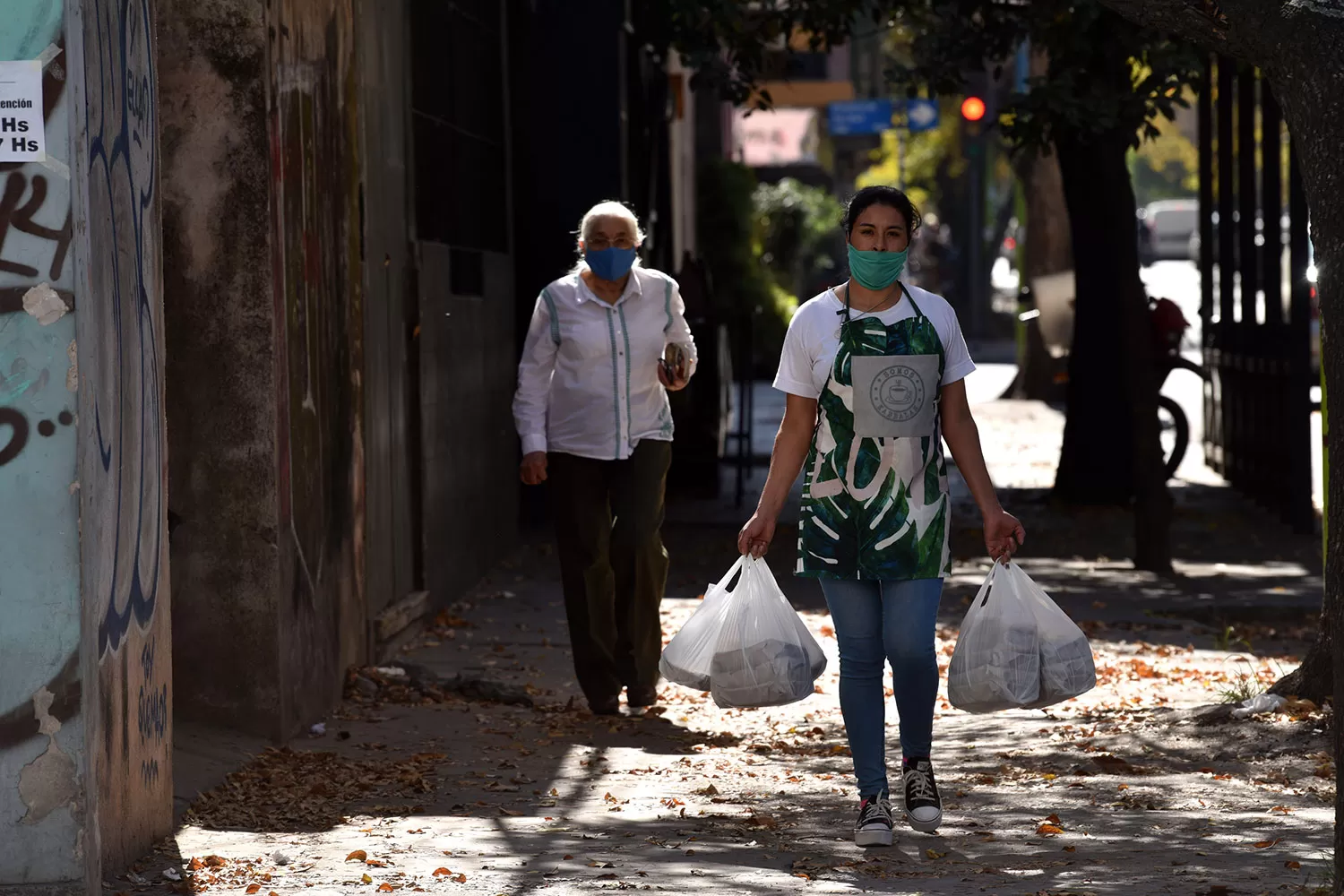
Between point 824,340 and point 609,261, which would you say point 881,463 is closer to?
point 824,340

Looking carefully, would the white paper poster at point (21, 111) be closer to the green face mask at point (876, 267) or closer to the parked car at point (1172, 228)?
the green face mask at point (876, 267)

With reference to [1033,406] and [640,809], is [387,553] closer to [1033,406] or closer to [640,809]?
[640,809]

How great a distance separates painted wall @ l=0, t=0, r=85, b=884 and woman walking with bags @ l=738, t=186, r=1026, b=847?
1837 mm

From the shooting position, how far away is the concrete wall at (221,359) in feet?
22.2

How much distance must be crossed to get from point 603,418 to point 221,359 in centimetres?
145

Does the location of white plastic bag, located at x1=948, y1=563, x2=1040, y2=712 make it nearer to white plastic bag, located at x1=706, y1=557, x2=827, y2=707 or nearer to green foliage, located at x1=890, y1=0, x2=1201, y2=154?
white plastic bag, located at x1=706, y1=557, x2=827, y2=707

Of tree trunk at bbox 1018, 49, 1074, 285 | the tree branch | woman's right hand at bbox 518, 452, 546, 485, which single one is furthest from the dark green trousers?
tree trunk at bbox 1018, 49, 1074, 285

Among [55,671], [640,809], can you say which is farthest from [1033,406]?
[55,671]

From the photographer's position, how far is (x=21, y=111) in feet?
15.1

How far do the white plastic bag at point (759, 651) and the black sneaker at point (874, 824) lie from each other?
0.34 meters

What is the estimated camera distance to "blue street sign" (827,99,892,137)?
35.8 metres

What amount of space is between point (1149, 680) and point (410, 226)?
12.6 feet

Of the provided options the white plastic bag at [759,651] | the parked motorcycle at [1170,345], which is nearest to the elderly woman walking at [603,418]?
the white plastic bag at [759,651]

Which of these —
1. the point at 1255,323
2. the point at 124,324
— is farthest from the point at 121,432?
the point at 1255,323
